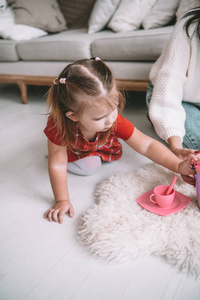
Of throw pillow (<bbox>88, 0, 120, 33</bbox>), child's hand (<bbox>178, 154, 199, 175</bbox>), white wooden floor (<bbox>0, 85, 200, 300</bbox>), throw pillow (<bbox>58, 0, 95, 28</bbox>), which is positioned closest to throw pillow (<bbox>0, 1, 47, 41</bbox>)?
throw pillow (<bbox>58, 0, 95, 28</bbox>)

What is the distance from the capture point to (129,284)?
2.10 feet

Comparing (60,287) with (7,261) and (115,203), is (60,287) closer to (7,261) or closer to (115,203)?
(7,261)

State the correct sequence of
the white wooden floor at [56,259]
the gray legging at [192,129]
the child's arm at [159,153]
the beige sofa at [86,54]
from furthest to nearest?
the beige sofa at [86,54], the gray legging at [192,129], the child's arm at [159,153], the white wooden floor at [56,259]

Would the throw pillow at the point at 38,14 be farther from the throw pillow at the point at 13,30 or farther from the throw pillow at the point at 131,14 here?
the throw pillow at the point at 131,14

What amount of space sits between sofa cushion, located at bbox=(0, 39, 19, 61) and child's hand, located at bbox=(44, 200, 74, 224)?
62.1 inches

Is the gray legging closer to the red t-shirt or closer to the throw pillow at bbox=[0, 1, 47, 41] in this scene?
the red t-shirt

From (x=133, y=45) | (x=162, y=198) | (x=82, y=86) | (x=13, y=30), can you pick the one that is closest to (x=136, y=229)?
(x=162, y=198)

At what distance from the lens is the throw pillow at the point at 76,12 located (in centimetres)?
225

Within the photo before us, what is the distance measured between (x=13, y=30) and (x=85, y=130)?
1593 mm

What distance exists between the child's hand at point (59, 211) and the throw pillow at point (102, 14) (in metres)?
1.54

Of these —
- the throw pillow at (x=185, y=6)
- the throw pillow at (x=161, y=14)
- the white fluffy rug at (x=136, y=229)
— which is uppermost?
the throw pillow at (x=185, y=6)

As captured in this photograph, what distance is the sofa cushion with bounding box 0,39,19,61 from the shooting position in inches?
78.7

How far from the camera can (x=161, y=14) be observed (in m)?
1.64

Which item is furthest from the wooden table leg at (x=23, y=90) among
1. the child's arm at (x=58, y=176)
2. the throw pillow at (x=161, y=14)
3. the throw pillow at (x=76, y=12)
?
the child's arm at (x=58, y=176)
